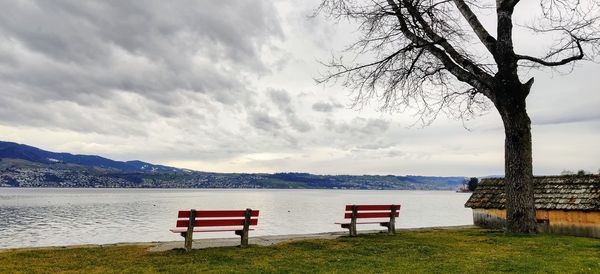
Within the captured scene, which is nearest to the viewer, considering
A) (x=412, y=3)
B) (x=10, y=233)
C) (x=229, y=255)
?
(x=229, y=255)

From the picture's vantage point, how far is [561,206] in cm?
1894

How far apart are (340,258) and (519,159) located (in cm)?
872

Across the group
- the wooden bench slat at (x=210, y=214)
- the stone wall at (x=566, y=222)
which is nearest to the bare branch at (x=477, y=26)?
the stone wall at (x=566, y=222)

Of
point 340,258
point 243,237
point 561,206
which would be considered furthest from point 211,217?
point 561,206

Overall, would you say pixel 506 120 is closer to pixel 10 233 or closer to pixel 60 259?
pixel 60 259

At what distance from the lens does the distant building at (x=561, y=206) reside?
17844 millimetres

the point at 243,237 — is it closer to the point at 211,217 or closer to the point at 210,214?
the point at 211,217

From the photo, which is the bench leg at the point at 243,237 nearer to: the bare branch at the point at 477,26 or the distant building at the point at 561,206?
the bare branch at the point at 477,26

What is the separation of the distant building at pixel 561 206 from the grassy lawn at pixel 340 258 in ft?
10.2

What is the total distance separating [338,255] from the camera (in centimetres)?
1245

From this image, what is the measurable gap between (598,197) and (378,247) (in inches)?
406

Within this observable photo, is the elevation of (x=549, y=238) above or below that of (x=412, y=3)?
below

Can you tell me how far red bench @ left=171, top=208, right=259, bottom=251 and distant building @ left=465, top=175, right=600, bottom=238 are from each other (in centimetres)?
1342

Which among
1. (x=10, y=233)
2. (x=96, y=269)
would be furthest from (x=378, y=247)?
(x=10, y=233)
